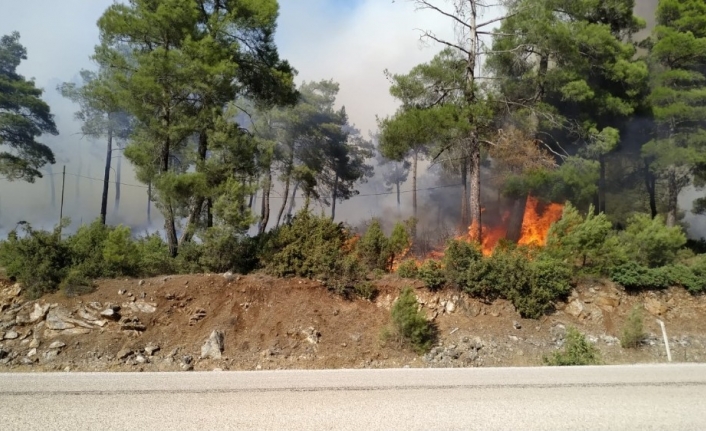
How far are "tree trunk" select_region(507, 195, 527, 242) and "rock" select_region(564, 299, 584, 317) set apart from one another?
770 cm

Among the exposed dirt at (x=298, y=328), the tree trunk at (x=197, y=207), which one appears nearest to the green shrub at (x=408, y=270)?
the exposed dirt at (x=298, y=328)

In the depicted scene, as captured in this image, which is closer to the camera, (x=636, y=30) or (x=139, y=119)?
(x=139, y=119)

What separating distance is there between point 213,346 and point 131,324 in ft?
8.34

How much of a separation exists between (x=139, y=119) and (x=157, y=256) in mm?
4877

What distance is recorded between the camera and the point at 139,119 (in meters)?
18.8

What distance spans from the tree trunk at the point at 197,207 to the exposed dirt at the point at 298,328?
96.8 inches

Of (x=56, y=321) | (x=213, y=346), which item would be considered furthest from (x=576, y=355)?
(x=56, y=321)

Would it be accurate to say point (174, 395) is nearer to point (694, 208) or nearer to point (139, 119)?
point (139, 119)

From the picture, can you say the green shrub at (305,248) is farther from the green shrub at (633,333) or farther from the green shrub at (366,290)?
the green shrub at (633,333)

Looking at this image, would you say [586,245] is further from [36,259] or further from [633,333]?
[36,259]

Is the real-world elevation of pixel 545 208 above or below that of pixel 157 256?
above

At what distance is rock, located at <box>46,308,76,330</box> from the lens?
1484cm

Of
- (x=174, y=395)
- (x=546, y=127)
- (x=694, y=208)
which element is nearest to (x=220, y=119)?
(x=174, y=395)

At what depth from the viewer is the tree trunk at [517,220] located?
80.5 ft
